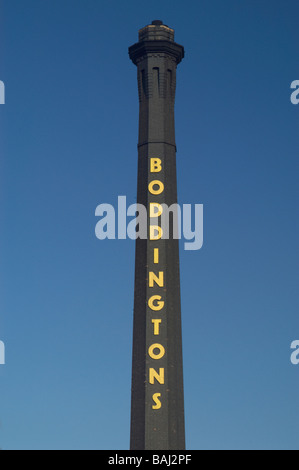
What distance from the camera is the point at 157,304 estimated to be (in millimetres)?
55812

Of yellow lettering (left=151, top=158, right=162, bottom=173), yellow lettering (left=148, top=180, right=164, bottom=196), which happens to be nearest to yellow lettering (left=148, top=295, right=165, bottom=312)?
yellow lettering (left=148, top=180, right=164, bottom=196)

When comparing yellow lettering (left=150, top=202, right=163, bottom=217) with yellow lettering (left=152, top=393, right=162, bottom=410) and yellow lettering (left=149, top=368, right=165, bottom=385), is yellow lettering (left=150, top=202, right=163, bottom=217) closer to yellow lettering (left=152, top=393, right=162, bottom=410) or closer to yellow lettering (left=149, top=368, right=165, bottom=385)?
yellow lettering (left=149, top=368, right=165, bottom=385)

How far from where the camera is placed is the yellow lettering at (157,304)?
5568 cm

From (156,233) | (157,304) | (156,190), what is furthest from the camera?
(156,190)

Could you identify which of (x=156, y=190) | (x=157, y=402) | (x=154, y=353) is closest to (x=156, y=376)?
(x=154, y=353)

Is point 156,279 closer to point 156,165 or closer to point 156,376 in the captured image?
point 156,376

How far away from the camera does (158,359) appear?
54.5m

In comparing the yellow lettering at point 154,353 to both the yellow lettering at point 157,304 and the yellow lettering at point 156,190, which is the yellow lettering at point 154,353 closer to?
the yellow lettering at point 157,304

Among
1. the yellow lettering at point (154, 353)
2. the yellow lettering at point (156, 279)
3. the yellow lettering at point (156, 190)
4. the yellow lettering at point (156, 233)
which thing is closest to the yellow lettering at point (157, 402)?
the yellow lettering at point (154, 353)
